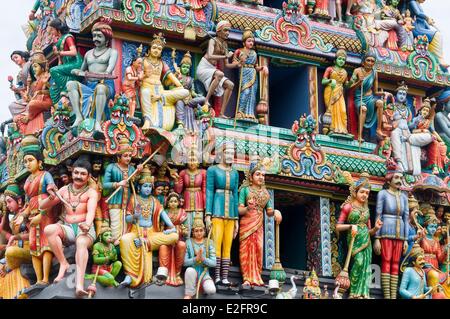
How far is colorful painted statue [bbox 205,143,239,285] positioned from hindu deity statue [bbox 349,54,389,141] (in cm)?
370

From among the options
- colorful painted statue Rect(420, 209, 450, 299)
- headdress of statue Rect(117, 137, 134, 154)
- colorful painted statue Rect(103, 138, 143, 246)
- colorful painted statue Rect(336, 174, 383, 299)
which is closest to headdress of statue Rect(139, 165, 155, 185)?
colorful painted statue Rect(103, 138, 143, 246)

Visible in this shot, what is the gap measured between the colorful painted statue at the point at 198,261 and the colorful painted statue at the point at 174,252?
144 mm

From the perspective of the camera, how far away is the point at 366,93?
3362 cm

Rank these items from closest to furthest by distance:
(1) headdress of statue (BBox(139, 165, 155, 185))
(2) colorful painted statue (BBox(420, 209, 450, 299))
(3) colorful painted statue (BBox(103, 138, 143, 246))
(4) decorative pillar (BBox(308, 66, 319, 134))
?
(3) colorful painted statue (BBox(103, 138, 143, 246)) < (1) headdress of statue (BBox(139, 165, 155, 185)) < (2) colorful painted statue (BBox(420, 209, 450, 299)) < (4) decorative pillar (BBox(308, 66, 319, 134))

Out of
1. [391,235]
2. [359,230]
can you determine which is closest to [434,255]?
[391,235]

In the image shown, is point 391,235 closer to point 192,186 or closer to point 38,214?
point 192,186

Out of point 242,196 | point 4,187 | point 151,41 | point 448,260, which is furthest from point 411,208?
point 4,187

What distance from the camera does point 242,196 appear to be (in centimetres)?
3091

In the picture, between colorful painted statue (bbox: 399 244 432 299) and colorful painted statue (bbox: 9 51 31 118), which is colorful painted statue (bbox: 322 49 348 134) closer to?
colorful painted statue (bbox: 399 244 432 299)

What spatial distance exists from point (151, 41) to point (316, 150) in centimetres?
384

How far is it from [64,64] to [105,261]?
14.6ft

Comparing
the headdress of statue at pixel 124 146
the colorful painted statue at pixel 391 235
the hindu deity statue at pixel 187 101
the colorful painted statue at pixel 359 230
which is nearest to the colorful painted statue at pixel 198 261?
the headdress of statue at pixel 124 146

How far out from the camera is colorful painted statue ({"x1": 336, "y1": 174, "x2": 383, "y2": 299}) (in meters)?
31.7
